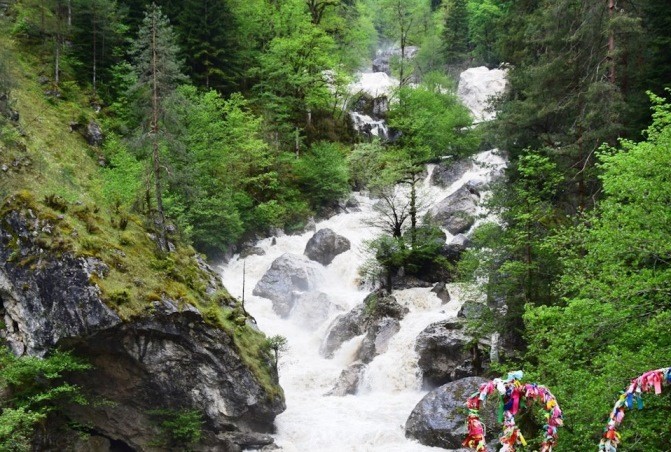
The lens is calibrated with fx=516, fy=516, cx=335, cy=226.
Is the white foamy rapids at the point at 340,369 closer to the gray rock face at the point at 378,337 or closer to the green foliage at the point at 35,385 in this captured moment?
the gray rock face at the point at 378,337

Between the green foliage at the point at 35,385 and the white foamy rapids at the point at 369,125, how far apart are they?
3208 cm

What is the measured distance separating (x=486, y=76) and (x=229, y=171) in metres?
31.3

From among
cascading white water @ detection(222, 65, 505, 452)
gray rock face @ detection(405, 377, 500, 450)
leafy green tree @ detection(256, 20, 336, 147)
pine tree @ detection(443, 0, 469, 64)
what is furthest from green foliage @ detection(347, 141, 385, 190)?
pine tree @ detection(443, 0, 469, 64)

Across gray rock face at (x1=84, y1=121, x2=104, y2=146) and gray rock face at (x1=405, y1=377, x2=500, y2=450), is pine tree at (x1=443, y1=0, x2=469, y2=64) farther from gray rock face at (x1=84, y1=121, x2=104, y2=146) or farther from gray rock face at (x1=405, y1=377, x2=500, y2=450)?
gray rock face at (x1=405, y1=377, x2=500, y2=450)

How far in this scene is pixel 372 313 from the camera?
76.5 feet

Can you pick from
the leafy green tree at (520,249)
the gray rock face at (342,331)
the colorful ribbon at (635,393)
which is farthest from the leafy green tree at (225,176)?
the colorful ribbon at (635,393)

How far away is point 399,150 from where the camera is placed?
3059 cm

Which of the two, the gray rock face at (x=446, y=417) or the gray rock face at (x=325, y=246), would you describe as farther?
the gray rock face at (x=325, y=246)

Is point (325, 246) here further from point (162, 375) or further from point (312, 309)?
point (162, 375)

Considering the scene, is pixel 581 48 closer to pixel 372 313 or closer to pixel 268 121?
pixel 372 313

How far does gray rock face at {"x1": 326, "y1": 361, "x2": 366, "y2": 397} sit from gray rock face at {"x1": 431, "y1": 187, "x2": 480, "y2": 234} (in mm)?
12812

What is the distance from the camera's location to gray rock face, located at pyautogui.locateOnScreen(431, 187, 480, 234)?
3108 cm

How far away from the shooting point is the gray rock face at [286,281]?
85.6 ft

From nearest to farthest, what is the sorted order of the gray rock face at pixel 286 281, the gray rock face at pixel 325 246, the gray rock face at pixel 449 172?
1. the gray rock face at pixel 286 281
2. the gray rock face at pixel 325 246
3. the gray rock face at pixel 449 172
